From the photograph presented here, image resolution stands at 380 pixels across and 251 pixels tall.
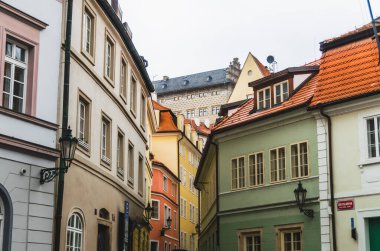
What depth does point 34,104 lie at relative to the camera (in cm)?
1638

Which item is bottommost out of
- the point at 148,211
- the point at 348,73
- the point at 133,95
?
the point at 148,211

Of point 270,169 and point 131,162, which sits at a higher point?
point 131,162

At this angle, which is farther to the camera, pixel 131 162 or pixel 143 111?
pixel 143 111

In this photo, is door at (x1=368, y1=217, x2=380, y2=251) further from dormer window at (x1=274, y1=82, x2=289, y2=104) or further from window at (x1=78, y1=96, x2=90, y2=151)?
window at (x1=78, y1=96, x2=90, y2=151)

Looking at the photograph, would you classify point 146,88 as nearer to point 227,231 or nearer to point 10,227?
point 227,231

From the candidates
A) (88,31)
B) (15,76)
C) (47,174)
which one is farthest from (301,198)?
(15,76)

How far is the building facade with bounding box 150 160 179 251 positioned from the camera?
173ft

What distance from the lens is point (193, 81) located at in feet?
397

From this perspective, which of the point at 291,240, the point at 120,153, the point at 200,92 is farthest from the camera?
the point at 200,92

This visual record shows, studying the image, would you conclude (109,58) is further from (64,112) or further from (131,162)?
(64,112)

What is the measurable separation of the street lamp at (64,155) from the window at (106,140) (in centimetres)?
637

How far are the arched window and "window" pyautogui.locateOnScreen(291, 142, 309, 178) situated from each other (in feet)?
29.0

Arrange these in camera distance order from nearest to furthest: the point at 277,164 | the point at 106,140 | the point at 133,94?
the point at 106,140 < the point at 277,164 < the point at 133,94

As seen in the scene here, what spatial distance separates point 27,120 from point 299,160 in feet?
38.6
